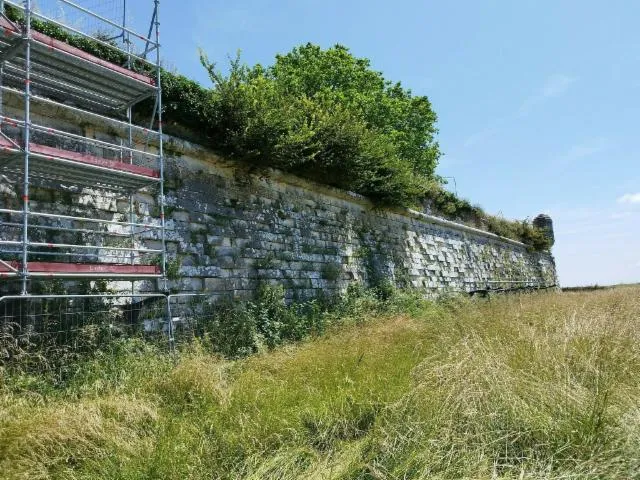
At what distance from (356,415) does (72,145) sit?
13.9 ft

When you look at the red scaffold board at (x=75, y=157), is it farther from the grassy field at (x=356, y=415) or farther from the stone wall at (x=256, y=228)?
the grassy field at (x=356, y=415)

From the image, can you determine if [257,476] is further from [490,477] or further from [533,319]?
[533,319]

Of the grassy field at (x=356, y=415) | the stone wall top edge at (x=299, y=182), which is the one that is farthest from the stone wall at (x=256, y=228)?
the grassy field at (x=356, y=415)

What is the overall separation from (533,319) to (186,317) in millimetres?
4221

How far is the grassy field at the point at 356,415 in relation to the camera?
119 inches

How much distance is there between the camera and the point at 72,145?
18.5ft

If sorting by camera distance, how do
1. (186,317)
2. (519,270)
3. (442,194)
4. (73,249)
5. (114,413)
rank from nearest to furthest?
(114,413) → (73,249) → (186,317) → (442,194) → (519,270)

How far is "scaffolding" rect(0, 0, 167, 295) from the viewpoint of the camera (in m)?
4.63

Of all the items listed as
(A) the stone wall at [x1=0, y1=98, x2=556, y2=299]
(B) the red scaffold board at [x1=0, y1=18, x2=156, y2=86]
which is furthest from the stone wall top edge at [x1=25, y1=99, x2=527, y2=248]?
(B) the red scaffold board at [x1=0, y1=18, x2=156, y2=86]

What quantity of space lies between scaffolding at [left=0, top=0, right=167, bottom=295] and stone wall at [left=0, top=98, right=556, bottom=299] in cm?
11

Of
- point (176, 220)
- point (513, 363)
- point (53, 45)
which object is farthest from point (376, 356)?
point (53, 45)

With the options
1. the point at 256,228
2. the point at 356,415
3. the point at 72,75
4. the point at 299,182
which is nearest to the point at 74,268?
the point at 72,75

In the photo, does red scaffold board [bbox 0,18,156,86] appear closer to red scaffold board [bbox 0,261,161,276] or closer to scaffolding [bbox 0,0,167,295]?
scaffolding [bbox 0,0,167,295]

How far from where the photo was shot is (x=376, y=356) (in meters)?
5.13
